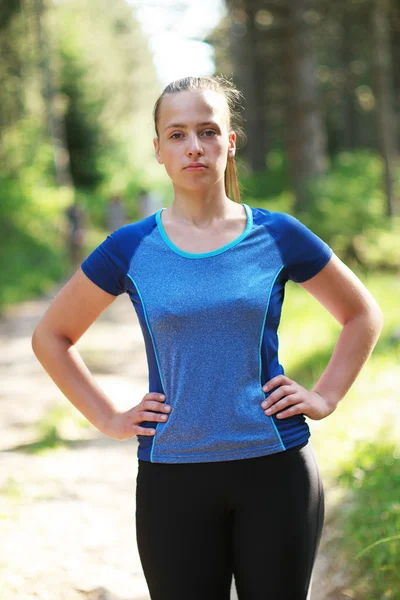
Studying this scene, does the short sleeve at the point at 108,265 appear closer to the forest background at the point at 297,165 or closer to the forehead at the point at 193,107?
the forehead at the point at 193,107

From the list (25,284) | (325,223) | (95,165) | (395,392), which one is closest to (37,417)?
(395,392)

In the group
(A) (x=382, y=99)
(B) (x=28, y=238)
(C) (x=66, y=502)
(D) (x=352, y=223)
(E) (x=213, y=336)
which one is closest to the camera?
(E) (x=213, y=336)

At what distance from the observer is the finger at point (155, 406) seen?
2.21 metres

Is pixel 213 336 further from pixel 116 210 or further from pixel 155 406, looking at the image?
pixel 116 210

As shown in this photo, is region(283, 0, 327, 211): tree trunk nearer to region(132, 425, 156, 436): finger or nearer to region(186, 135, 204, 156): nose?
region(186, 135, 204, 156): nose

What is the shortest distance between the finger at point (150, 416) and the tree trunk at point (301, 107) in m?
12.8

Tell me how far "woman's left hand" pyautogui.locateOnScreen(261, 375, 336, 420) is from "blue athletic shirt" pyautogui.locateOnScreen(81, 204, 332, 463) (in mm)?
25

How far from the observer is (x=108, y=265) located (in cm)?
229

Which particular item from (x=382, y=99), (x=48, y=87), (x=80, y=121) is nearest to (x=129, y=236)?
(x=382, y=99)

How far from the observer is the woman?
7.11 ft

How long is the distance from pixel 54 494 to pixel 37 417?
207 cm

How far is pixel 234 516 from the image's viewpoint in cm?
223

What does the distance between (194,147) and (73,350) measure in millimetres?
736

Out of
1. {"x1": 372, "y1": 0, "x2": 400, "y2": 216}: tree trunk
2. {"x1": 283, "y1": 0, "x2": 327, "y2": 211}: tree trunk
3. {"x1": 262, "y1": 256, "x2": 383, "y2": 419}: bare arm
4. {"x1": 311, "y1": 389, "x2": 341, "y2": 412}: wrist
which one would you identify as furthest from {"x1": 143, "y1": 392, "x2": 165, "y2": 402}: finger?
{"x1": 372, "y1": 0, "x2": 400, "y2": 216}: tree trunk
